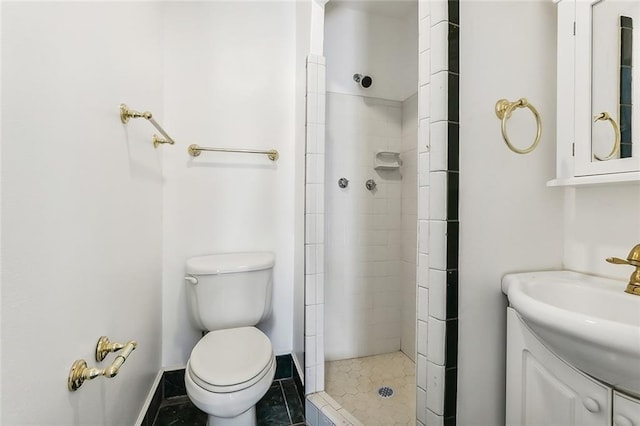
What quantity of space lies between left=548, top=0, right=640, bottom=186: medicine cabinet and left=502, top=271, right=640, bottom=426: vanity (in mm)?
332

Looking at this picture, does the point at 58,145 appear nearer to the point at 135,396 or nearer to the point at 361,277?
the point at 135,396

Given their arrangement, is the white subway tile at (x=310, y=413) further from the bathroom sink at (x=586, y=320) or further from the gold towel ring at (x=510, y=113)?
the gold towel ring at (x=510, y=113)

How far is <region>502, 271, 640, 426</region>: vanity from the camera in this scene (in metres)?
0.54

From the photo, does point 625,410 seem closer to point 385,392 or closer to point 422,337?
point 422,337

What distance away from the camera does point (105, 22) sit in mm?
860

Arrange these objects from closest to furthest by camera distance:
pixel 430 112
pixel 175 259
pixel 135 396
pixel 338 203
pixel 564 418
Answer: pixel 564 418 < pixel 430 112 < pixel 135 396 < pixel 175 259 < pixel 338 203

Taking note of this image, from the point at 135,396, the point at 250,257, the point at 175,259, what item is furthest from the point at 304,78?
the point at 135,396

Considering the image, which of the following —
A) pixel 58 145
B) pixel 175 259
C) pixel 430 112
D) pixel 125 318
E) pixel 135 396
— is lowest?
pixel 135 396

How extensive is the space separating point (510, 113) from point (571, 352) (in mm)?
667

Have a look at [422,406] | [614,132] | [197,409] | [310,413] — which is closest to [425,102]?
[614,132]

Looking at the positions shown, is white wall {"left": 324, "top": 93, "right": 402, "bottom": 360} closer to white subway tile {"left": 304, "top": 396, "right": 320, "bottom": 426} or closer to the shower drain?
the shower drain

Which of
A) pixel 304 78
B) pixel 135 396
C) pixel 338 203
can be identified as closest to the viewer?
pixel 135 396

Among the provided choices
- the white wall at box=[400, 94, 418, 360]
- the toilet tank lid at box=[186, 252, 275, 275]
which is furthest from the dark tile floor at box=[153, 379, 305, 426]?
the white wall at box=[400, 94, 418, 360]

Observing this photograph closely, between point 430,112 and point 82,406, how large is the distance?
1.30 m
